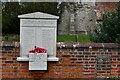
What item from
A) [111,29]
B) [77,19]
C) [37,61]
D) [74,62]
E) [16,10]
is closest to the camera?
[37,61]

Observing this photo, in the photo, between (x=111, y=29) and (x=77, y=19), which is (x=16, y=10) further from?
(x=111, y=29)

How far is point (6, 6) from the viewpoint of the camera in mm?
27656

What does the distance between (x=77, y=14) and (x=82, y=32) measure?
5.50ft

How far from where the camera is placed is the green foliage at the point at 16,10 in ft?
84.9

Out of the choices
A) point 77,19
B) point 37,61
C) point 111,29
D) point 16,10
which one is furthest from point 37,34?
point 77,19

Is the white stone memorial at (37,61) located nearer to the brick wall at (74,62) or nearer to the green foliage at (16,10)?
the brick wall at (74,62)

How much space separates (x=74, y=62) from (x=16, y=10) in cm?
1927

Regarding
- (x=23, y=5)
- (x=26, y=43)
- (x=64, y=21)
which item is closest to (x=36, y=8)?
(x=23, y=5)

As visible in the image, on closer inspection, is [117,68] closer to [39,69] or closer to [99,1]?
[39,69]

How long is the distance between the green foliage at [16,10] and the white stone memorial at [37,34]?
17302 mm

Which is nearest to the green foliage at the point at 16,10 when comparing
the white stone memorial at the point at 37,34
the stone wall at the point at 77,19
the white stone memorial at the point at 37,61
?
the stone wall at the point at 77,19

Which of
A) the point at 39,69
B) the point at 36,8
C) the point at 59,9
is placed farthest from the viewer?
the point at 59,9

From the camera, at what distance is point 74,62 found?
8289 millimetres

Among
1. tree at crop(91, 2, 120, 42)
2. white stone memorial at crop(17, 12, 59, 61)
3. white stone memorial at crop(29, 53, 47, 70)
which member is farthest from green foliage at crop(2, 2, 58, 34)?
white stone memorial at crop(29, 53, 47, 70)
